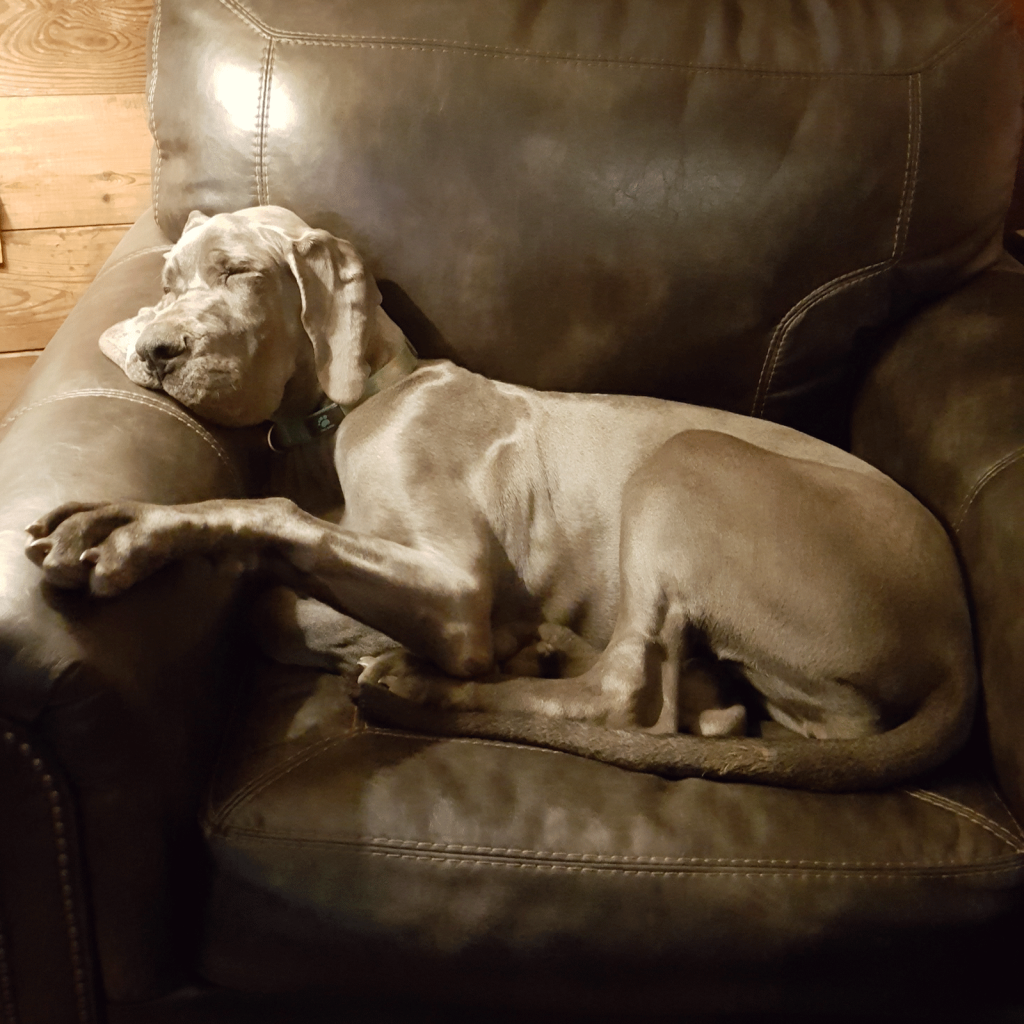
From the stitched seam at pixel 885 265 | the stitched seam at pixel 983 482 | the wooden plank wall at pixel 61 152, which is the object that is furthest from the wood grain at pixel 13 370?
the stitched seam at pixel 983 482

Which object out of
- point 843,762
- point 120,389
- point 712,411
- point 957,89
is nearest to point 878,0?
point 957,89

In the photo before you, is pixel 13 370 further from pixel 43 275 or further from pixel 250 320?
pixel 250 320

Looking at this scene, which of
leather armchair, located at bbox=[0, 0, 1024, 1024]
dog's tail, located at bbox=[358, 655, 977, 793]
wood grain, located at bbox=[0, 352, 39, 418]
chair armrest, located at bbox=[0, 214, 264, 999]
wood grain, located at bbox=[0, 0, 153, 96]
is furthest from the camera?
wood grain, located at bbox=[0, 352, 39, 418]

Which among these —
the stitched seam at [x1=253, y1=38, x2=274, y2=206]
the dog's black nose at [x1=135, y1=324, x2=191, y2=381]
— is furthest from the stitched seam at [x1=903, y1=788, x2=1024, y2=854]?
the stitched seam at [x1=253, y1=38, x2=274, y2=206]

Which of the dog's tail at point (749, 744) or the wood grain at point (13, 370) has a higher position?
the dog's tail at point (749, 744)

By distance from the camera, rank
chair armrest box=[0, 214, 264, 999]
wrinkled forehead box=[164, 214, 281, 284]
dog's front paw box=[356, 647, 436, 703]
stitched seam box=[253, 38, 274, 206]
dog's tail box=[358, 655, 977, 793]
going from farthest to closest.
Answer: stitched seam box=[253, 38, 274, 206] < wrinkled forehead box=[164, 214, 281, 284] < dog's front paw box=[356, 647, 436, 703] < dog's tail box=[358, 655, 977, 793] < chair armrest box=[0, 214, 264, 999]

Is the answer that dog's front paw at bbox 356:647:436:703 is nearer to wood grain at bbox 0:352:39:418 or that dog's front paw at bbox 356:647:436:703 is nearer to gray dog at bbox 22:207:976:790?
gray dog at bbox 22:207:976:790

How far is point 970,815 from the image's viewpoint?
1369mm

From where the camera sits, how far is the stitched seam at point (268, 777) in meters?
1.31

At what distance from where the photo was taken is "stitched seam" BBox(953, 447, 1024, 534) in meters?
1.55

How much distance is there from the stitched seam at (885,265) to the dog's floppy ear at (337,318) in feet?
2.63

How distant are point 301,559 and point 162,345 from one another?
0.43 metres

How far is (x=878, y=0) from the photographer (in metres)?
1.93

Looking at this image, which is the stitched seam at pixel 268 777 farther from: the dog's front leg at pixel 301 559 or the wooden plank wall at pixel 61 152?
the wooden plank wall at pixel 61 152
